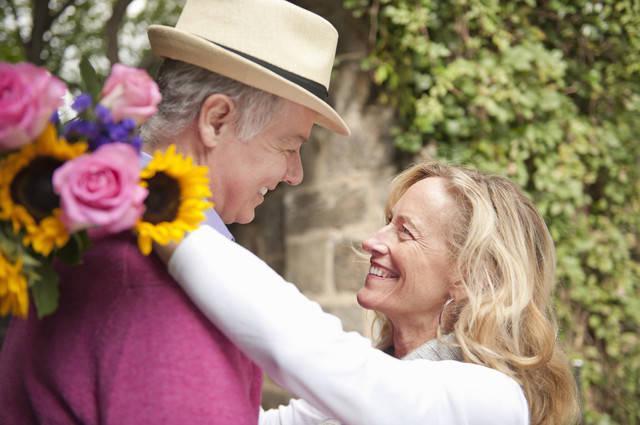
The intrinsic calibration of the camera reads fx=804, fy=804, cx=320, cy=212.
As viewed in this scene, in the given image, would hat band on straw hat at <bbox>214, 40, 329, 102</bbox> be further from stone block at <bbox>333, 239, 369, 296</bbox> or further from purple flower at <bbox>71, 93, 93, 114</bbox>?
stone block at <bbox>333, 239, 369, 296</bbox>

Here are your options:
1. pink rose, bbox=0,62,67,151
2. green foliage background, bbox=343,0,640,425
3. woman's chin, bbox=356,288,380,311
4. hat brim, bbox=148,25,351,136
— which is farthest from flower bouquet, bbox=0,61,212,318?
green foliage background, bbox=343,0,640,425

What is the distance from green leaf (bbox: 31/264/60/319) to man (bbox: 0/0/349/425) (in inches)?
6.1

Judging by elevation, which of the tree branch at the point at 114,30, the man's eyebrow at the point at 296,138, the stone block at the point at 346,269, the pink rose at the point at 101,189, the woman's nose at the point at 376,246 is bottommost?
the stone block at the point at 346,269

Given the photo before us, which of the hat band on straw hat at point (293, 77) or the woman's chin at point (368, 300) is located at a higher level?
the hat band on straw hat at point (293, 77)

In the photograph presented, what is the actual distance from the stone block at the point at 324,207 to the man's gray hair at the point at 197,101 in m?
2.06

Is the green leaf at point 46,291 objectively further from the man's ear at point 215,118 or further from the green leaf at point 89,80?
the man's ear at point 215,118

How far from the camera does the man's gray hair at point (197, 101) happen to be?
1563mm

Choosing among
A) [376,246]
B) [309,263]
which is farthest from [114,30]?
[376,246]

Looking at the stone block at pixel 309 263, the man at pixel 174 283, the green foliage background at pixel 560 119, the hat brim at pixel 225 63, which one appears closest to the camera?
the man at pixel 174 283

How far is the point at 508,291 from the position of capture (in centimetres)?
189

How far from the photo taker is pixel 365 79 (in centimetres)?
369

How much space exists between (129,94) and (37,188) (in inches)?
7.0

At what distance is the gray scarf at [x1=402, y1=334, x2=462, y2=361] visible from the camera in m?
1.86

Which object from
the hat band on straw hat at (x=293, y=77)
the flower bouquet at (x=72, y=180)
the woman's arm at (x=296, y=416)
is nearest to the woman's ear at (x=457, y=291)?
the woman's arm at (x=296, y=416)
